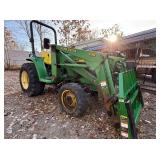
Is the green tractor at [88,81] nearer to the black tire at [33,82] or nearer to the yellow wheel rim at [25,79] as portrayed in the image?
the black tire at [33,82]

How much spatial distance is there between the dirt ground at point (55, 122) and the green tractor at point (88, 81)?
251 millimetres

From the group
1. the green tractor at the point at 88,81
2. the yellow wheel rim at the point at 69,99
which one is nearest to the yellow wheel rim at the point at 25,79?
the green tractor at the point at 88,81

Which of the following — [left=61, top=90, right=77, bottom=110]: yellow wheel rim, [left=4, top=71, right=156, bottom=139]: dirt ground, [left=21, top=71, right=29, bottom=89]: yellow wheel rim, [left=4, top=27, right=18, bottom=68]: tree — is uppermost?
[left=4, top=27, right=18, bottom=68]: tree

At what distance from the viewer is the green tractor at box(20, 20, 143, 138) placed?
2.82 metres

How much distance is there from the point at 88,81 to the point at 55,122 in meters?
1.20

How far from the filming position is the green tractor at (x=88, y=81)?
282 cm

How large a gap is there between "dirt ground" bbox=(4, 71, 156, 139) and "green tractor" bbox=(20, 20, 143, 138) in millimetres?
251

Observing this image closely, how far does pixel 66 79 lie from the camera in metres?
4.57

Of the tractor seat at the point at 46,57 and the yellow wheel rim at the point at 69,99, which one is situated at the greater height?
the tractor seat at the point at 46,57

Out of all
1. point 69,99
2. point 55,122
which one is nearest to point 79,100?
point 69,99

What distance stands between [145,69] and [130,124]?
6006 millimetres

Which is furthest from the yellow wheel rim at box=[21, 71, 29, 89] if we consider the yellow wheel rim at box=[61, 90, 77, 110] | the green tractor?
the yellow wheel rim at box=[61, 90, 77, 110]

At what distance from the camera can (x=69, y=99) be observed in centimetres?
384

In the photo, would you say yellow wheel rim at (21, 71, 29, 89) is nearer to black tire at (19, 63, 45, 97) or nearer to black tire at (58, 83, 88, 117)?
black tire at (19, 63, 45, 97)
